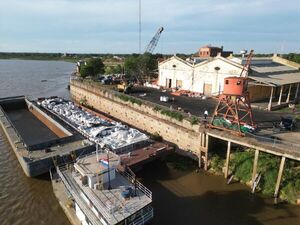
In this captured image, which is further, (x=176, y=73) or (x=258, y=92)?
(x=176, y=73)

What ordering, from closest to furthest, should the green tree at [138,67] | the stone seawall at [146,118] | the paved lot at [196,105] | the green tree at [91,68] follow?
the stone seawall at [146,118], the paved lot at [196,105], the green tree at [138,67], the green tree at [91,68]

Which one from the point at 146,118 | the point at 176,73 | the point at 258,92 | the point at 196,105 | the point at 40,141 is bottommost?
the point at 40,141

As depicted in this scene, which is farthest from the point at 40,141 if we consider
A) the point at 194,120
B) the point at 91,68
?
the point at 91,68

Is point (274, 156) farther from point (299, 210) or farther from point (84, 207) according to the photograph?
point (84, 207)

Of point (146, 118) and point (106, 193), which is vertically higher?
point (146, 118)

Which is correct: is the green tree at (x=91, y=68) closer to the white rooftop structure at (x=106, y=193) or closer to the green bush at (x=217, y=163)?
the green bush at (x=217, y=163)

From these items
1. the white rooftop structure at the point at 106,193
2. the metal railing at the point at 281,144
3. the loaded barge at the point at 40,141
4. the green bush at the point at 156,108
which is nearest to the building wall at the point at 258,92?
the green bush at the point at 156,108

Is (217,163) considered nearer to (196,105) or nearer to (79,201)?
(196,105)
